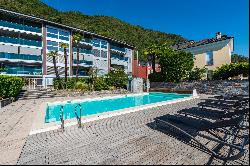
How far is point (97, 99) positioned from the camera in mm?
24719

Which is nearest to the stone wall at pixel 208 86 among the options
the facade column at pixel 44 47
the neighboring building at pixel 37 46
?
the neighboring building at pixel 37 46

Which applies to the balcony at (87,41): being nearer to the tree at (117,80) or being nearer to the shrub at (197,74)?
the tree at (117,80)

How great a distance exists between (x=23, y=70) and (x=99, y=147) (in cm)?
3441

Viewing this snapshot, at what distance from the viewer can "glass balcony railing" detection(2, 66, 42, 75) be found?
1403 inches

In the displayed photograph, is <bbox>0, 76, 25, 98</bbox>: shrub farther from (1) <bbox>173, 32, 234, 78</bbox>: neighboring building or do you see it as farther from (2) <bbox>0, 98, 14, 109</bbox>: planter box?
(1) <bbox>173, 32, 234, 78</bbox>: neighboring building

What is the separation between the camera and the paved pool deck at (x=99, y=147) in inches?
216

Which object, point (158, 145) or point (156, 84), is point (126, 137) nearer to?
point (158, 145)

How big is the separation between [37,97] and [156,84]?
57.3 feet

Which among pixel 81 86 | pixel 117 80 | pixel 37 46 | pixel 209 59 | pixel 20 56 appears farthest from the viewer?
pixel 37 46

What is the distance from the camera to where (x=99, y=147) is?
6484mm

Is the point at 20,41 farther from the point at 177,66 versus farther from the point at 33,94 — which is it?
the point at 177,66

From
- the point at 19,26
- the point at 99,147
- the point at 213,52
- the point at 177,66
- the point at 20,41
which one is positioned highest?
the point at 19,26

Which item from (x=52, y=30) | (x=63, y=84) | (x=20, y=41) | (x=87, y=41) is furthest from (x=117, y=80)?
(x=20, y=41)

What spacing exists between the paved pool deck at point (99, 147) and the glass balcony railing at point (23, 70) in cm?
2954
